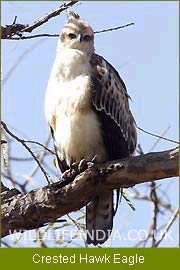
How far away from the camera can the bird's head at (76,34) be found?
5.30 metres

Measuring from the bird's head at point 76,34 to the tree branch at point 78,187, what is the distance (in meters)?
1.27

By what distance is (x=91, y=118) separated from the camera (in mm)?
4820

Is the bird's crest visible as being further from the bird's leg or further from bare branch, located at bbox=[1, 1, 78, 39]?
bare branch, located at bbox=[1, 1, 78, 39]

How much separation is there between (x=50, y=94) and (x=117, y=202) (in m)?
0.92

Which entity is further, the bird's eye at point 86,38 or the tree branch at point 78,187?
the bird's eye at point 86,38

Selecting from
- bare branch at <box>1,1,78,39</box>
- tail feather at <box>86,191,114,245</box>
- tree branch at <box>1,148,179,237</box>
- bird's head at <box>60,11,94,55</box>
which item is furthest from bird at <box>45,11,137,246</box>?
bare branch at <box>1,1,78,39</box>

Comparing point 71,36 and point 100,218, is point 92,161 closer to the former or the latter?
point 100,218

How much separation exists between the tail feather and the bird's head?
119 cm

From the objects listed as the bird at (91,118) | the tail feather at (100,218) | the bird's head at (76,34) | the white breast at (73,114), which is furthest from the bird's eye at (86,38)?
the tail feather at (100,218)

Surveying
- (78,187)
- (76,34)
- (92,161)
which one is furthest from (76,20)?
(78,187)

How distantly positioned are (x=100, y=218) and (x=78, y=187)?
89 cm

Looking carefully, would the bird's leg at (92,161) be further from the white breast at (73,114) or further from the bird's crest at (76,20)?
the bird's crest at (76,20)
